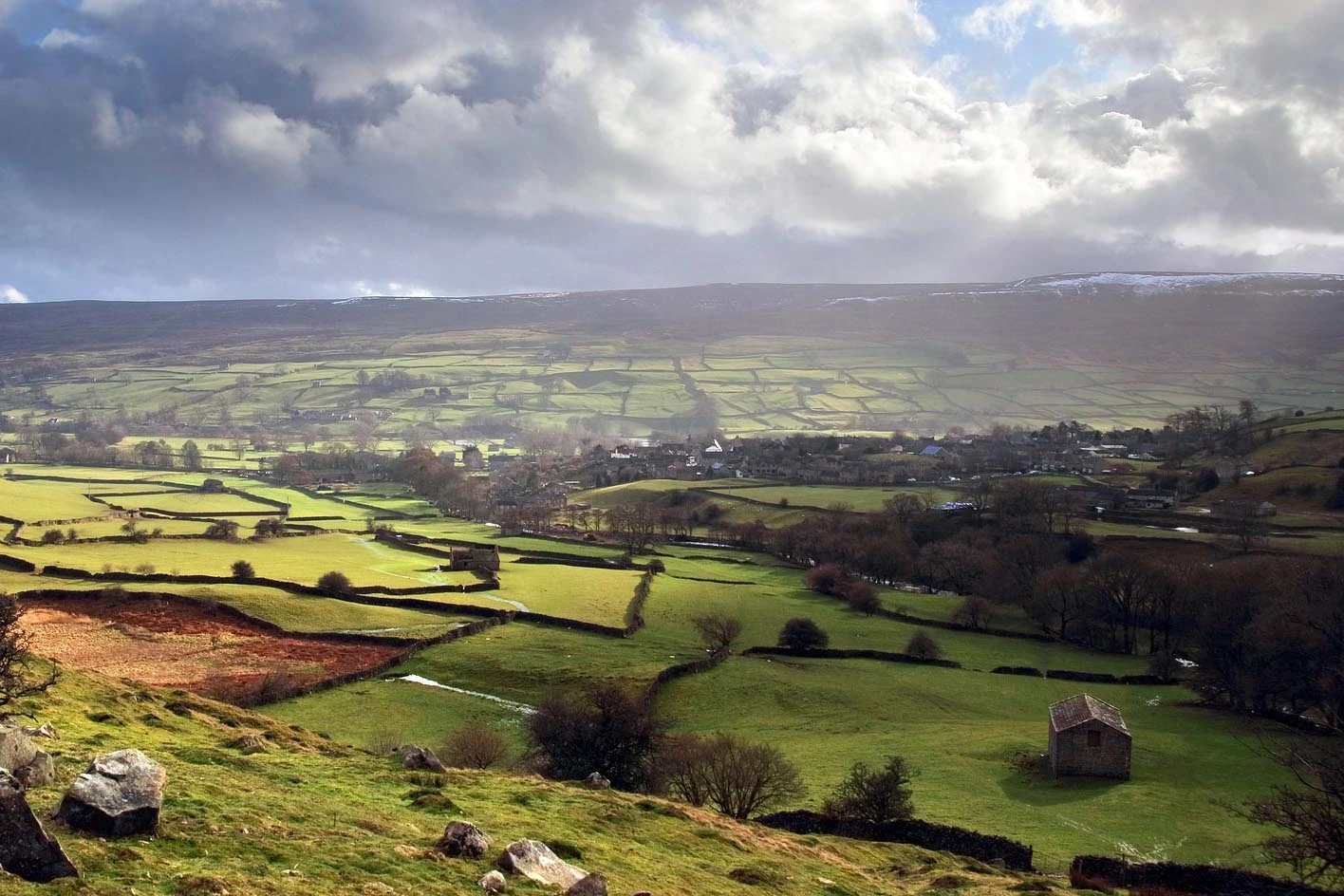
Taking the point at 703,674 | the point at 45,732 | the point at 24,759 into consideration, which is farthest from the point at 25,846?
the point at 703,674

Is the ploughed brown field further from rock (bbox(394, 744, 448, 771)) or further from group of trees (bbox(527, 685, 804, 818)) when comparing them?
rock (bbox(394, 744, 448, 771))

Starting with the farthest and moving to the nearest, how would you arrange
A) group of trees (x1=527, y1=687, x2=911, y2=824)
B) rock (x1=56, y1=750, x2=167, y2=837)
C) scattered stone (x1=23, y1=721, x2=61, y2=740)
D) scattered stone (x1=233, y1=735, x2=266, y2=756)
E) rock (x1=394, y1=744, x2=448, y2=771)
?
group of trees (x1=527, y1=687, x2=911, y2=824)
rock (x1=394, y1=744, x2=448, y2=771)
scattered stone (x1=233, y1=735, x2=266, y2=756)
scattered stone (x1=23, y1=721, x2=61, y2=740)
rock (x1=56, y1=750, x2=167, y2=837)

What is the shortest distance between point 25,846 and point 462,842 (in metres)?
7.13

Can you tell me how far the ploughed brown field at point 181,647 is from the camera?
46.9 meters

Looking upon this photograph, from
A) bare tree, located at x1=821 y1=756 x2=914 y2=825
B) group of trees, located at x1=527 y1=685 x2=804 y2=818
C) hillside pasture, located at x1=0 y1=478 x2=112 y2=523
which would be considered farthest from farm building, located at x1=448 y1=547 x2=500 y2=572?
bare tree, located at x1=821 y1=756 x2=914 y2=825

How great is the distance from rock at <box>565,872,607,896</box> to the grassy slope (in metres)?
0.89

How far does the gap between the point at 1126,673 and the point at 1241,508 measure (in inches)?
1747

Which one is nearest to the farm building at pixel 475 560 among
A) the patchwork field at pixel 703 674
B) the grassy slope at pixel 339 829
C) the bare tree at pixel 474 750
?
the patchwork field at pixel 703 674

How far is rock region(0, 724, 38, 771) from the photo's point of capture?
16.9 m

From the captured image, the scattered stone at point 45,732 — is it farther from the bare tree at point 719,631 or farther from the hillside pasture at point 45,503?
the hillside pasture at point 45,503

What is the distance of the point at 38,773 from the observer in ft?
57.8

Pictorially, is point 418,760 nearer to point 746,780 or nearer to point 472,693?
point 746,780

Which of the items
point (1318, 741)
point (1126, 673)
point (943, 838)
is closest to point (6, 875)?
point (943, 838)

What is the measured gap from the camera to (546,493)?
14225 cm
